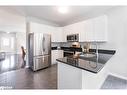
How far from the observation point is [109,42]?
3652 millimetres

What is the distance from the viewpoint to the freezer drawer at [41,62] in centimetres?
424

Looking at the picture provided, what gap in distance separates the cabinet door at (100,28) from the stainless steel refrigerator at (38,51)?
86.7 inches

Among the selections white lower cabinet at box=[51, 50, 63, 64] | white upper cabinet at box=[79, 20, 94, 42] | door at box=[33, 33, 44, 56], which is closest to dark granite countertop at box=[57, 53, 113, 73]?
white upper cabinet at box=[79, 20, 94, 42]

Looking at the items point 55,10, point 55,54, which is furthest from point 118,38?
point 55,54

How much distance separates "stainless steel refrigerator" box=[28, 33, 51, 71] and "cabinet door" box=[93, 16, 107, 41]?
7.22ft

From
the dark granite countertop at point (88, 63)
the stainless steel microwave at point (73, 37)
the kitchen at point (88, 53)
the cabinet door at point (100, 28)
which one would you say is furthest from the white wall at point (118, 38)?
the dark granite countertop at point (88, 63)

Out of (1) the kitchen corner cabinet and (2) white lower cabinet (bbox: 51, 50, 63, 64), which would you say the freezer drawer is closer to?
(2) white lower cabinet (bbox: 51, 50, 63, 64)

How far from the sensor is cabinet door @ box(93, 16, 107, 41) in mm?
3566

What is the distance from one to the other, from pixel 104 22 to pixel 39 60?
298 centimetres

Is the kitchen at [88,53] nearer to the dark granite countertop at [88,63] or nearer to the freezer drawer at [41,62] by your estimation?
the dark granite countertop at [88,63]

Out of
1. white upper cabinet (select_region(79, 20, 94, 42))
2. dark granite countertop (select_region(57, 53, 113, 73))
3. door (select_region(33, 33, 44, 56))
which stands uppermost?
white upper cabinet (select_region(79, 20, 94, 42))

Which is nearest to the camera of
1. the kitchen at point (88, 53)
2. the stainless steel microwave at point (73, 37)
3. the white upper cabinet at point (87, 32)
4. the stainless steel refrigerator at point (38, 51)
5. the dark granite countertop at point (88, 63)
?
the dark granite countertop at point (88, 63)

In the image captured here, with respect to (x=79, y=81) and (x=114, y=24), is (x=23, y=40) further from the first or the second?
(x=79, y=81)
